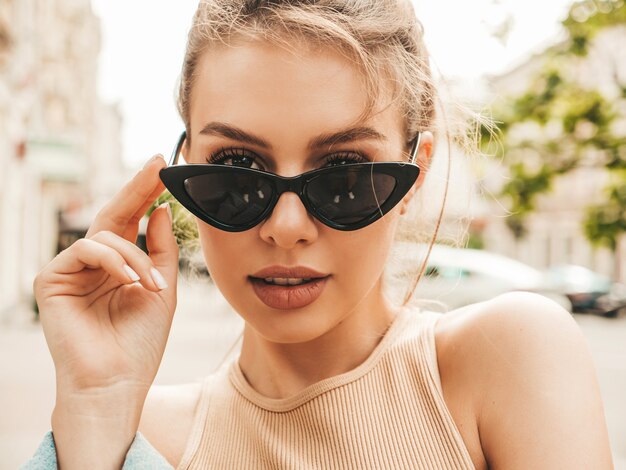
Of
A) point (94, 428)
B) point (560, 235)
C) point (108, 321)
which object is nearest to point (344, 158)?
point (108, 321)

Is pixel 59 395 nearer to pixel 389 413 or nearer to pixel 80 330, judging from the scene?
pixel 80 330

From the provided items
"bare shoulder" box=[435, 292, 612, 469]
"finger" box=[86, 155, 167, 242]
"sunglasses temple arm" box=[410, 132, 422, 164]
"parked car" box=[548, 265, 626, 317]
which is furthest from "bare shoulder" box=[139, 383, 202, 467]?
"parked car" box=[548, 265, 626, 317]

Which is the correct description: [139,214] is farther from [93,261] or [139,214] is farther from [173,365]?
[173,365]

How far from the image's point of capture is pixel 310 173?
1317 millimetres

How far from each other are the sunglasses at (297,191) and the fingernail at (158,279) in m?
0.19

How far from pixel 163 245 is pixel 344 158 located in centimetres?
54

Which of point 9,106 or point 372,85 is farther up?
point 372,85

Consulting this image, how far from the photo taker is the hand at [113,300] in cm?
142

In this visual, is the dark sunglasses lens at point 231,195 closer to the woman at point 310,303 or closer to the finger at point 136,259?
the woman at point 310,303

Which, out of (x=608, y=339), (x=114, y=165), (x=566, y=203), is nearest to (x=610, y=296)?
(x=608, y=339)

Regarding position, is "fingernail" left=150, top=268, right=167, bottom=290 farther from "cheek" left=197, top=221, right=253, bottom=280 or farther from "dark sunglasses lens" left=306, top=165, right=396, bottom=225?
"dark sunglasses lens" left=306, top=165, right=396, bottom=225

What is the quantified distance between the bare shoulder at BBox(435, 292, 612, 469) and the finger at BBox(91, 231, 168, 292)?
0.69m

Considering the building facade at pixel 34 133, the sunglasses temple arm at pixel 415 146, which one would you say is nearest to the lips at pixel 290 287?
the sunglasses temple arm at pixel 415 146

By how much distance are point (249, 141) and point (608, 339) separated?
556 inches
